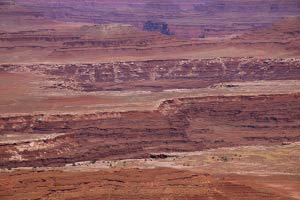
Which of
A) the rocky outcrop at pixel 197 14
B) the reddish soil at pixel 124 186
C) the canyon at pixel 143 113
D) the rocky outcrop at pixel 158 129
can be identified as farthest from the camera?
the rocky outcrop at pixel 197 14

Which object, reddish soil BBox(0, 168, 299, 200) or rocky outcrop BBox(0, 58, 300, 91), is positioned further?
rocky outcrop BBox(0, 58, 300, 91)

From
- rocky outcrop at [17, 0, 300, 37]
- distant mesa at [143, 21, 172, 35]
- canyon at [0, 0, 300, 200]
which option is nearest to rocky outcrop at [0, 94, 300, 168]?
canyon at [0, 0, 300, 200]

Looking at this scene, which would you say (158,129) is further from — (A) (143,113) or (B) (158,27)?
(B) (158,27)

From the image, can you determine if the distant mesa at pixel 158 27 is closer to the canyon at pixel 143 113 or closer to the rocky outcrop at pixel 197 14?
the rocky outcrop at pixel 197 14

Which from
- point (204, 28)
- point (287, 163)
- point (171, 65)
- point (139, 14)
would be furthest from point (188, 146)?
point (139, 14)

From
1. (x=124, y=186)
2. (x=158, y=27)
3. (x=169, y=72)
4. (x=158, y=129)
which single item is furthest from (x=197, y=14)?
(x=124, y=186)

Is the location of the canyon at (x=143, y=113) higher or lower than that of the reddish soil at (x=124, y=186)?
lower

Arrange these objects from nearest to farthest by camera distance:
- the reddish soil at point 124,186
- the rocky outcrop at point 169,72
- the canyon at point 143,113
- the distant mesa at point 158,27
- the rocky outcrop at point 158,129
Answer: the reddish soil at point 124,186, the canyon at point 143,113, the rocky outcrop at point 158,129, the rocky outcrop at point 169,72, the distant mesa at point 158,27

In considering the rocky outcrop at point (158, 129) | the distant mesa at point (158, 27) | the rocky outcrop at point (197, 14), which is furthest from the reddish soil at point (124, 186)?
the rocky outcrop at point (197, 14)

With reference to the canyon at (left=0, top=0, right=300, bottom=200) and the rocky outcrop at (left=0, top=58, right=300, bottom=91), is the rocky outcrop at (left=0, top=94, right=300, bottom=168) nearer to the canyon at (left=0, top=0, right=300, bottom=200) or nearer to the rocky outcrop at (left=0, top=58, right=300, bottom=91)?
the canyon at (left=0, top=0, right=300, bottom=200)

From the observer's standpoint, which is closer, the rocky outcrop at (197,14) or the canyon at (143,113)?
the canyon at (143,113)
